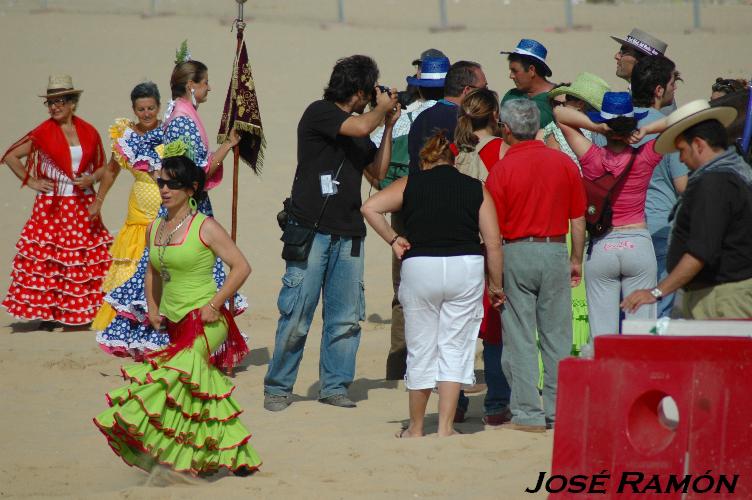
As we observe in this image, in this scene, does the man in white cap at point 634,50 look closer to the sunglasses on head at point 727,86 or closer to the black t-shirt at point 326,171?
the sunglasses on head at point 727,86

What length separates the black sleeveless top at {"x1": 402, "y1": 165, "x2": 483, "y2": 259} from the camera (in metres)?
7.09

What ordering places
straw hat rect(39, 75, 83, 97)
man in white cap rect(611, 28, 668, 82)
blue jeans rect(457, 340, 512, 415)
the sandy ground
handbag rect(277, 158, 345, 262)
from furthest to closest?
straw hat rect(39, 75, 83, 97)
man in white cap rect(611, 28, 668, 82)
handbag rect(277, 158, 345, 262)
blue jeans rect(457, 340, 512, 415)
the sandy ground

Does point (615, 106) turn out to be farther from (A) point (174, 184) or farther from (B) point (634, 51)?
(A) point (174, 184)

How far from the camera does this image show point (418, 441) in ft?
23.4

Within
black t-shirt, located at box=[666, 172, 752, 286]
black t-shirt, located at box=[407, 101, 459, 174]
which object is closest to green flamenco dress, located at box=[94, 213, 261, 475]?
black t-shirt, located at box=[407, 101, 459, 174]

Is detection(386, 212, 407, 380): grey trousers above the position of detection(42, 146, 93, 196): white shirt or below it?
below

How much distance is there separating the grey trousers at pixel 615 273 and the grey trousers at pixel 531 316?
0.37m

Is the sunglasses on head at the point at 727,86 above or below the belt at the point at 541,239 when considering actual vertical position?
above

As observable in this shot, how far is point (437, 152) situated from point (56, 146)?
5.39 metres

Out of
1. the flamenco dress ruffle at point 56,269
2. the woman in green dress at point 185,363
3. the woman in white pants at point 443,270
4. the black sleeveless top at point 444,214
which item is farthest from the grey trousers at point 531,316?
the flamenco dress ruffle at point 56,269

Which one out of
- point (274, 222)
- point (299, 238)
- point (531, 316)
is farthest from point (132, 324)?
point (274, 222)

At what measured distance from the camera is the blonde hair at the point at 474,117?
7520 mm

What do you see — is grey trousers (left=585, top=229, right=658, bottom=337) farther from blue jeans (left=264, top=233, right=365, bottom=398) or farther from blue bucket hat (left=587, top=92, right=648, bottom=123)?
blue jeans (left=264, top=233, right=365, bottom=398)

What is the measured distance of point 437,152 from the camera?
7.19 meters
